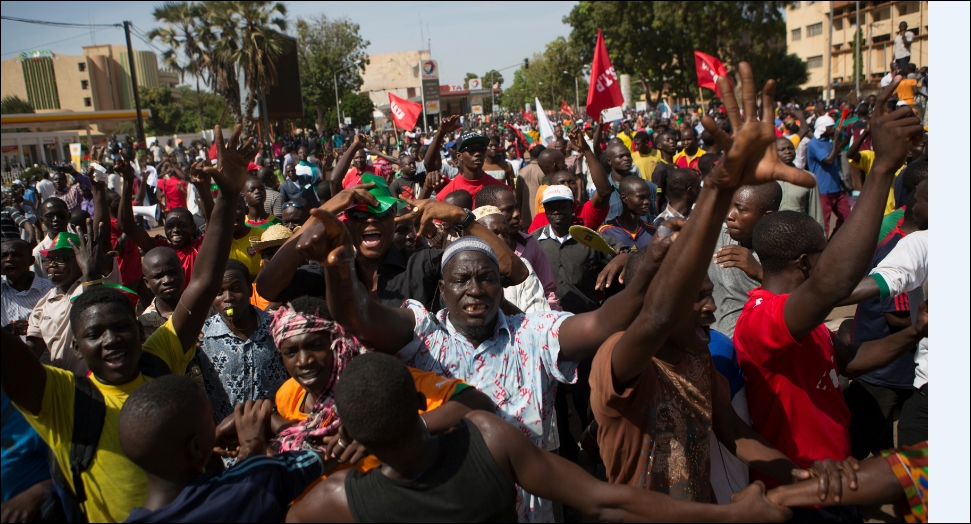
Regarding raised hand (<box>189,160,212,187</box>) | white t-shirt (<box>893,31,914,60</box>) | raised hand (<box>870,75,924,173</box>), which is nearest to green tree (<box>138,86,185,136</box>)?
white t-shirt (<box>893,31,914,60</box>)

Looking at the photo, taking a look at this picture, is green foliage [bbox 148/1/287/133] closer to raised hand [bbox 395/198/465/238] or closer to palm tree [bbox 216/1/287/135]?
palm tree [bbox 216/1/287/135]

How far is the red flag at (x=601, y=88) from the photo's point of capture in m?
9.76

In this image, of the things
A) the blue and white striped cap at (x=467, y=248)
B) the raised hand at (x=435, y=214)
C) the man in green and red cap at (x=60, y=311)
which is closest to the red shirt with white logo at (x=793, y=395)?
the blue and white striped cap at (x=467, y=248)

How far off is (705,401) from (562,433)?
5.79 ft

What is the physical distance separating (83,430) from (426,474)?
1.15 meters

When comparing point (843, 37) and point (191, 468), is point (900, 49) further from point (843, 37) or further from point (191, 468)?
point (843, 37)

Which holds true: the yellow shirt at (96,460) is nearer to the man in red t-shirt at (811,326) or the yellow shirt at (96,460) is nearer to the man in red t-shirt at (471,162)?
the man in red t-shirt at (811,326)

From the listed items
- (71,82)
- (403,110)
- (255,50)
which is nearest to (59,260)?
(403,110)

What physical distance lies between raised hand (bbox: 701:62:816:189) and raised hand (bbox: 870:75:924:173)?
0.76 m

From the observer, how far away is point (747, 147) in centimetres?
170

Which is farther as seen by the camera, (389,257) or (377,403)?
(389,257)

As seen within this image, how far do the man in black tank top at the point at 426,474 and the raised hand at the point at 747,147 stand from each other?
0.91m

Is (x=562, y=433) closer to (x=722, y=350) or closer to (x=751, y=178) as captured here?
(x=722, y=350)

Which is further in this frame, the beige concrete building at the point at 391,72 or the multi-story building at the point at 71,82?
the beige concrete building at the point at 391,72
